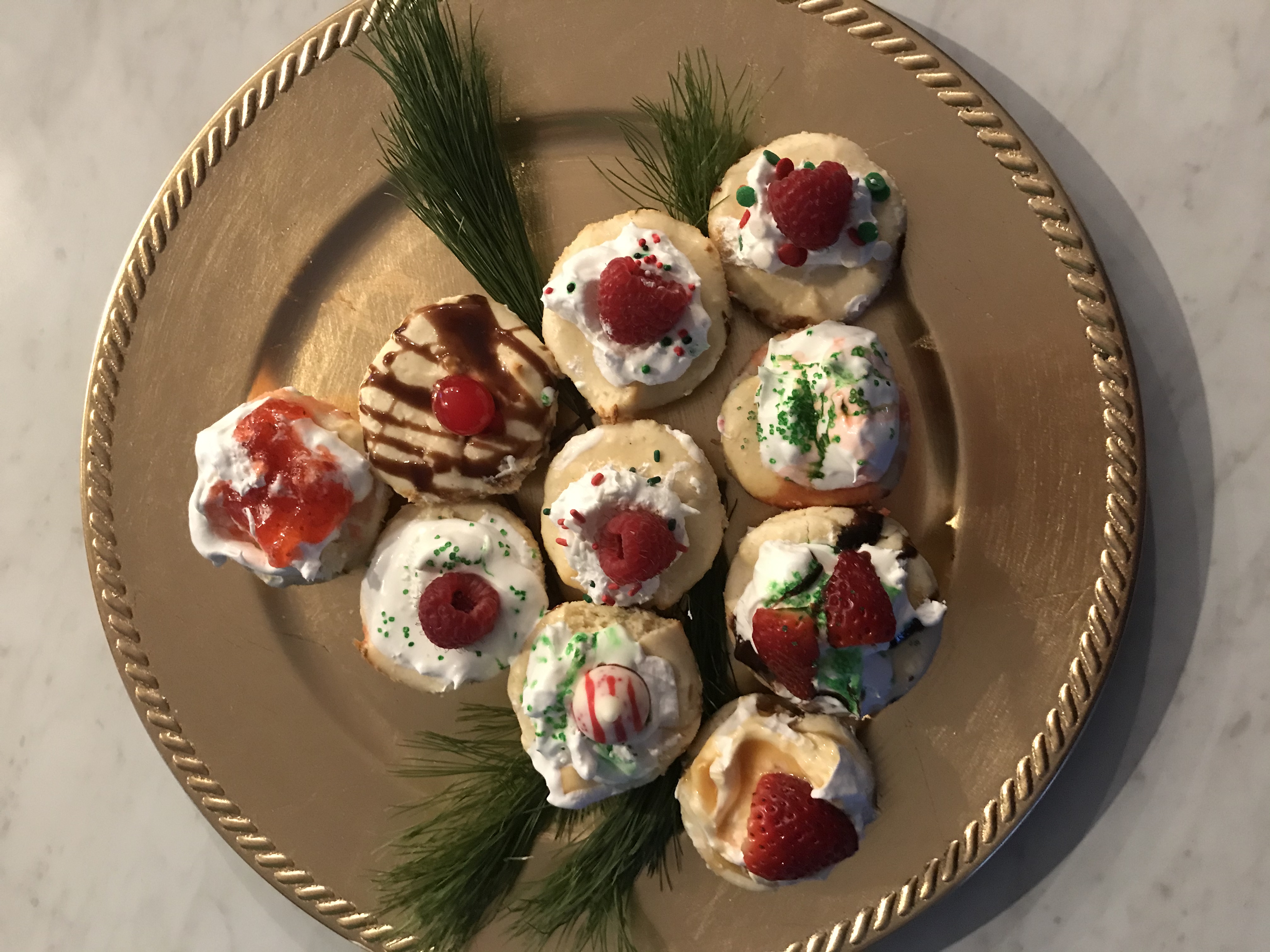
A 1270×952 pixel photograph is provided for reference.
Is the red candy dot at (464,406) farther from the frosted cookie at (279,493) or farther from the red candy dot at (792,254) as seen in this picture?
the red candy dot at (792,254)

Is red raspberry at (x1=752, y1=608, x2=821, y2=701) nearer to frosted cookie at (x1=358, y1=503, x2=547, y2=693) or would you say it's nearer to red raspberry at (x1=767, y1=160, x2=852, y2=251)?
frosted cookie at (x1=358, y1=503, x2=547, y2=693)

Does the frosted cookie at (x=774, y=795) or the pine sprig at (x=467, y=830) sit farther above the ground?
the frosted cookie at (x=774, y=795)

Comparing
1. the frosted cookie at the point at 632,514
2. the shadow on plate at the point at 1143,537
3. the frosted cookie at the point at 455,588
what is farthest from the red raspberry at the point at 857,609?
the shadow on plate at the point at 1143,537

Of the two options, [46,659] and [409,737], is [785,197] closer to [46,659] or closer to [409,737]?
[409,737]

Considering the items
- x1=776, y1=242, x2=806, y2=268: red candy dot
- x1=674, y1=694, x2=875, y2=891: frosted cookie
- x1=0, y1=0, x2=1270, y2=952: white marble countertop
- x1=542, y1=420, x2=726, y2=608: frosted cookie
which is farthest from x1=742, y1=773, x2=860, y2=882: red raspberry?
x1=776, y1=242, x2=806, y2=268: red candy dot

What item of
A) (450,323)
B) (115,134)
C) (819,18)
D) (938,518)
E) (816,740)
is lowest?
(816,740)

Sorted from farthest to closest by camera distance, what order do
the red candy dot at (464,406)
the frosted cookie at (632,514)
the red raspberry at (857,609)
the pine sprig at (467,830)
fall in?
the pine sprig at (467,830) < the red candy dot at (464,406) < the frosted cookie at (632,514) < the red raspberry at (857,609)

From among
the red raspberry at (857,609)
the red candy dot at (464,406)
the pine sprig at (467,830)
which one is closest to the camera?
the red raspberry at (857,609)

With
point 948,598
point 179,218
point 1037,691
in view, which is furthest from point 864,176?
point 179,218
